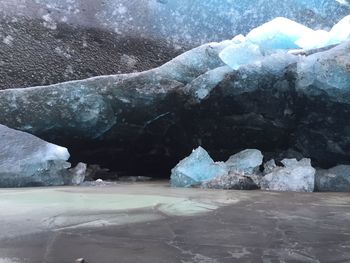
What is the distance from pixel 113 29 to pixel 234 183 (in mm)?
3153

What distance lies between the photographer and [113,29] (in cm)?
583

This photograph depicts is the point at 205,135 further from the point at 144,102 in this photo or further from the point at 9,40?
the point at 9,40

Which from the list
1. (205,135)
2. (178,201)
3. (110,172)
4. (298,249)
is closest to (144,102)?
(205,135)

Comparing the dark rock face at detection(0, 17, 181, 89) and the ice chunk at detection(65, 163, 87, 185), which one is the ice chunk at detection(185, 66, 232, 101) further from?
the dark rock face at detection(0, 17, 181, 89)

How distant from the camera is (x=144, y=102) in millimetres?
4324

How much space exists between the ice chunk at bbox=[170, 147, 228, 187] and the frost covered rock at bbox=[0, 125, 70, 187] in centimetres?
96

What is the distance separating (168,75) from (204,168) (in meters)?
1.04

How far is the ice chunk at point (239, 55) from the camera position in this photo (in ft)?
13.4

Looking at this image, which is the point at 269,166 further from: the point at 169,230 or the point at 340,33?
the point at 169,230

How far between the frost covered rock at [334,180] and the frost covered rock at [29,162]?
2.16 m

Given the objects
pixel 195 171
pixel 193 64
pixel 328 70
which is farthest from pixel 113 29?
pixel 328 70

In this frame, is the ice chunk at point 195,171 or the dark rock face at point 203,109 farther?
the dark rock face at point 203,109

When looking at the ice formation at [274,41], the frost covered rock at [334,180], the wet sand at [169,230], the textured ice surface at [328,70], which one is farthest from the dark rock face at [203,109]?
the wet sand at [169,230]

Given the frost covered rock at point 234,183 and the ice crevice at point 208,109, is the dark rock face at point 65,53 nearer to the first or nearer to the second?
the ice crevice at point 208,109
